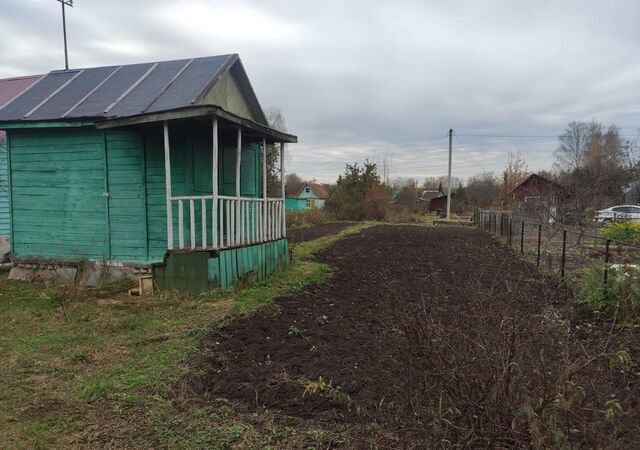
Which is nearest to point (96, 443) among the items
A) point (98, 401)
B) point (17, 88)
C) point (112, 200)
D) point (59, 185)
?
point (98, 401)

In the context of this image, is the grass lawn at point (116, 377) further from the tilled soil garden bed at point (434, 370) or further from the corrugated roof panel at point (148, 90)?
the corrugated roof panel at point (148, 90)

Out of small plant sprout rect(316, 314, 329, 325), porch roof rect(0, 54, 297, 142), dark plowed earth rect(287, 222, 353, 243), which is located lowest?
dark plowed earth rect(287, 222, 353, 243)

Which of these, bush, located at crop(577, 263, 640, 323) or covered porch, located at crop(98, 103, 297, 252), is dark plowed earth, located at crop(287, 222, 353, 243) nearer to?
covered porch, located at crop(98, 103, 297, 252)

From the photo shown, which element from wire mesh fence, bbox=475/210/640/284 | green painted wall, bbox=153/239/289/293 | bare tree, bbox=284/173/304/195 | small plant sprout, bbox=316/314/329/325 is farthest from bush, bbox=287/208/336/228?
bare tree, bbox=284/173/304/195

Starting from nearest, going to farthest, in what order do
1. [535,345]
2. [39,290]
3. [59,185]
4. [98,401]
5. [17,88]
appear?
[535,345] → [98,401] → [39,290] → [59,185] → [17,88]

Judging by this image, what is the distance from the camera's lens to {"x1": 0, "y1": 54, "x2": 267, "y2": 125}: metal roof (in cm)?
768

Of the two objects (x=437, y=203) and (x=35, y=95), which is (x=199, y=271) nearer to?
(x=35, y=95)

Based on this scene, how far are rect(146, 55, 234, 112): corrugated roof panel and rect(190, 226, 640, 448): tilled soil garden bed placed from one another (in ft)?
12.8

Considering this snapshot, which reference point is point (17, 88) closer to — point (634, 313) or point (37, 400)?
point (37, 400)

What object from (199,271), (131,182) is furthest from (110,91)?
(199,271)

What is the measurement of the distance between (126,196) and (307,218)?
75.1ft

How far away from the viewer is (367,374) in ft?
12.7

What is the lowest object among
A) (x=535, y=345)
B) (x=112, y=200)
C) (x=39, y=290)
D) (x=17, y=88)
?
(x=39, y=290)

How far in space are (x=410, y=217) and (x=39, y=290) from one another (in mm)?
30316
